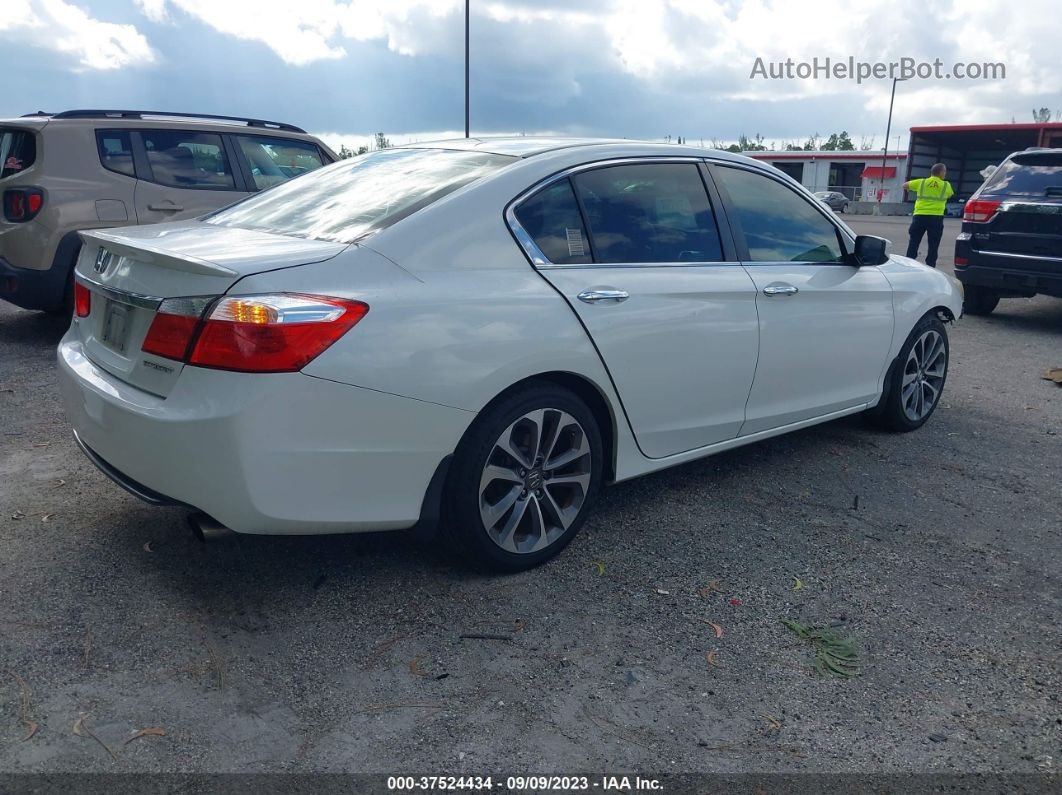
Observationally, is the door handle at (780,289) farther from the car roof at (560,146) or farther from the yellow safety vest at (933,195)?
the yellow safety vest at (933,195)

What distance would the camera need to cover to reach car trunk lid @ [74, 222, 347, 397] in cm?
291

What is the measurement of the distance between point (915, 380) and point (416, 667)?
12.5 feet

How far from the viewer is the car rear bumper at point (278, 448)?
2.79 meters

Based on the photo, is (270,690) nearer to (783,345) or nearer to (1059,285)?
(783,345)

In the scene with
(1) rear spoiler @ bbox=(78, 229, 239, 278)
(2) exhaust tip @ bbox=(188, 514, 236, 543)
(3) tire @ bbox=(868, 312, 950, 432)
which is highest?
(1) rear spoiler @ bbox=(78, 229, 239, 278)

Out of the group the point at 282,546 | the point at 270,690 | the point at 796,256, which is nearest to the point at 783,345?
the point at 796,256

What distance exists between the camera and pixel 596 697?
2770 mm

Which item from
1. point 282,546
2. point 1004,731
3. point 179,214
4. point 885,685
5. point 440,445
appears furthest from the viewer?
point 179,214

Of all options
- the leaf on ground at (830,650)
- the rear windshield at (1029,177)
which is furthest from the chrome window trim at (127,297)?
the rear windshield at (1029,177)

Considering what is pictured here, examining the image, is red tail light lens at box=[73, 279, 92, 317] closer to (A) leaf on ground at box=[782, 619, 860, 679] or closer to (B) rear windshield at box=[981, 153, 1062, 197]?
(A) leaf on ground at box=[782, 619, 860, 679]

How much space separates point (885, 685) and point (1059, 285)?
7559 millimetres

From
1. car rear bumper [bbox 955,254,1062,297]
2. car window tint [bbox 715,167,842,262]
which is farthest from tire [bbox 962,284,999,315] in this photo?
car window tint [bbox 715,167,842,262]

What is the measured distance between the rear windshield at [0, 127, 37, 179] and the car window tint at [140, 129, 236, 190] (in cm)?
81

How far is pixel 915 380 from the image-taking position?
5.52m
